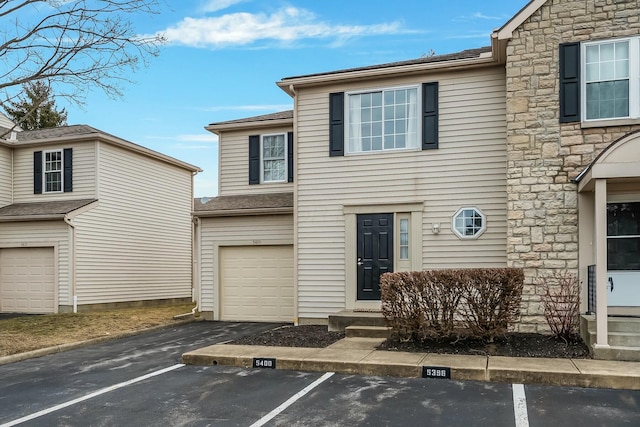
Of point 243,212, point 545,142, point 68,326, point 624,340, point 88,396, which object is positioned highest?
point 545,142

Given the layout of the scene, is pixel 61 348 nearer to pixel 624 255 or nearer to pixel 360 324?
pixel 360 324

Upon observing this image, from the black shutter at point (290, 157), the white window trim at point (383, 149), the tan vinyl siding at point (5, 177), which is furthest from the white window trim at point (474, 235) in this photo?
the tan vinyl siding at point (5, 177)

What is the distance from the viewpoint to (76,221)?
48.9 feet

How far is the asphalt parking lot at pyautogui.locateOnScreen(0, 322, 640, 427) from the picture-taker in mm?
5156

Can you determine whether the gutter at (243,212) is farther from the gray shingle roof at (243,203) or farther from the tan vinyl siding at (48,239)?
the tan vinyl siding at (48,239)

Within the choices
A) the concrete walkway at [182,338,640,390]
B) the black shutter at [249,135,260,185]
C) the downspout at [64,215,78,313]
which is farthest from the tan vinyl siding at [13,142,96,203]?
the concrete walkway at [182,338,640,390]

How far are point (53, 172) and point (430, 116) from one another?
1182 cm

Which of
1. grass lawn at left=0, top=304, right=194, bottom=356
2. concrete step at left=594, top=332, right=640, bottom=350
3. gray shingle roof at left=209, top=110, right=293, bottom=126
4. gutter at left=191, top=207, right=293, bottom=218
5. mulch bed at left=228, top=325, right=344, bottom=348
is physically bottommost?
grass lawn at left=0, top=304, right=194, bottom=356

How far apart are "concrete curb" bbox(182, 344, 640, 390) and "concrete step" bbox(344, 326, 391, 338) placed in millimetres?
1308

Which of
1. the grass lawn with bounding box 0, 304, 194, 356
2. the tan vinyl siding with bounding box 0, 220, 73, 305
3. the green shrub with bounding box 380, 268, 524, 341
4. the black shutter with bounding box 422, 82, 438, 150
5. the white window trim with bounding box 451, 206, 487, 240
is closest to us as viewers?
the green shrub with bounding box 380, 268, 524, 341

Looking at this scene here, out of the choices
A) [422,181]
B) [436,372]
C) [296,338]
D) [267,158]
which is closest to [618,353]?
[436,372]

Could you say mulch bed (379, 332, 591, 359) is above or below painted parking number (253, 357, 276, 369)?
above

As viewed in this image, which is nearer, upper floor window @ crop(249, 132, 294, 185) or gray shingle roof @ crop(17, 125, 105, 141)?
upper floor window @ crop(249, 132, 294, 185)

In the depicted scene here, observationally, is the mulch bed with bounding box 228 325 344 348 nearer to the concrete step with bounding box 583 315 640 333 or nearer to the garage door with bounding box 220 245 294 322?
the garage door with bounding box 220 245 294 322
